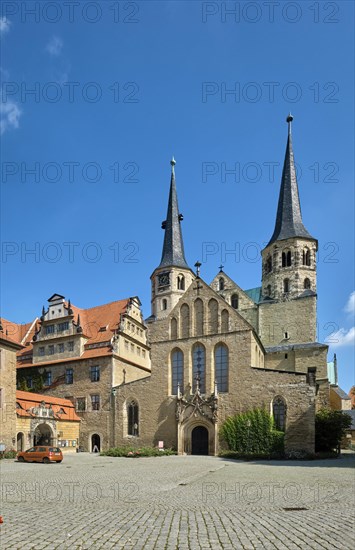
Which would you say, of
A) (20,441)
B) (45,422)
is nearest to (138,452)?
(45,422)

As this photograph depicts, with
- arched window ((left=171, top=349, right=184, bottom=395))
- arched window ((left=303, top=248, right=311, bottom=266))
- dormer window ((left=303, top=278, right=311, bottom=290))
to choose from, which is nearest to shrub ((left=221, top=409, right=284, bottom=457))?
arched window ((left=171, top=349, right=184, bottom=395))

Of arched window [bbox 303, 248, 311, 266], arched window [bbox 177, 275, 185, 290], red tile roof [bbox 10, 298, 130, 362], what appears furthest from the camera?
arched window [bbox 177, 275, 185, 290]

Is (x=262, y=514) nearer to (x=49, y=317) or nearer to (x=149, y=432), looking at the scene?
(x=149, y=432)

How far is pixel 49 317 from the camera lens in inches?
1698

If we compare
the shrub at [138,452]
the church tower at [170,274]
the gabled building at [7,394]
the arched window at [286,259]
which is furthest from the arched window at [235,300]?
the gabled building at [7,394]

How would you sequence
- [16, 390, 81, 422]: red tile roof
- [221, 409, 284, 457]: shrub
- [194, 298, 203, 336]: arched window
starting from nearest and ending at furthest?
[221, 409, 284, 457]: shrub < [16, 390, 81, 422]: red tile roof < [194, 298, 203, 336]: arched window

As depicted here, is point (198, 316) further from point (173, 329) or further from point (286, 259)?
point (286, 259)

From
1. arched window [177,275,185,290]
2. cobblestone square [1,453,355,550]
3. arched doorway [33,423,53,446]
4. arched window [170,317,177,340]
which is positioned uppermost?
arched window [177,275,185,290]

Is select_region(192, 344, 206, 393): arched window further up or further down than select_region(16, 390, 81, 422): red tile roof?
further up

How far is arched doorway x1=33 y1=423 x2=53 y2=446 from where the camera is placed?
109 ft

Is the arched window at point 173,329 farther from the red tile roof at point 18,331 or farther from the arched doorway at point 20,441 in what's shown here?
the red tile roof at point 18,331

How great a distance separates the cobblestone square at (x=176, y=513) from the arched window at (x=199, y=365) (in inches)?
712

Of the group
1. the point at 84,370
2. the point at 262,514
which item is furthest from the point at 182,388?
the point at 262,514

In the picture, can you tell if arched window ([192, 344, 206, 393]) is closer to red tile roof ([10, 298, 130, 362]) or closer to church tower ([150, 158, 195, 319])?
red tile roof ([10, 298, 130, 362])
